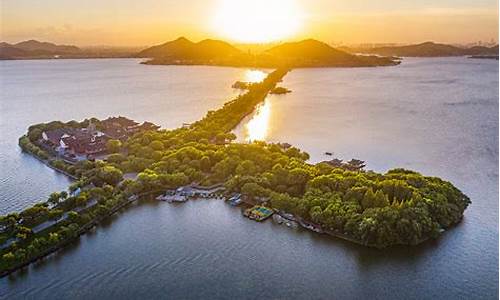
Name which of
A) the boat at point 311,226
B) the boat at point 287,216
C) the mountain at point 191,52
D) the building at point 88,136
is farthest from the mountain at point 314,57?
the boat at point 311,226

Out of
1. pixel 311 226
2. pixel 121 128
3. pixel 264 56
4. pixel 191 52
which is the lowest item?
pixel 311 226

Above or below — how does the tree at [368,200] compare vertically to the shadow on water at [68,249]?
above

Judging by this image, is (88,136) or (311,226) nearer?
(311,226)

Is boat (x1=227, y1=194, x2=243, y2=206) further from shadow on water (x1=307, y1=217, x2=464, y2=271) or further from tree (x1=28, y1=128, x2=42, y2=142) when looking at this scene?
tree (x1=28, y1=128, x2=42, y2=142)

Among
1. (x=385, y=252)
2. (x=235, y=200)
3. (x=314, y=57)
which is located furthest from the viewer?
(x=314, y=57)

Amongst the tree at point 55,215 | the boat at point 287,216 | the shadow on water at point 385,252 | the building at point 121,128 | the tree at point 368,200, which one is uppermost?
the building at point 121,128

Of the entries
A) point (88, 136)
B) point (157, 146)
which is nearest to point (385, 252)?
point (157, 146)

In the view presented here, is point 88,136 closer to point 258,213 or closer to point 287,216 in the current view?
point 258,213

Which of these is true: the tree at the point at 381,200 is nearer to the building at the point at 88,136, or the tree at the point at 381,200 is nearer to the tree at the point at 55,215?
the tree at the point at 55,215
